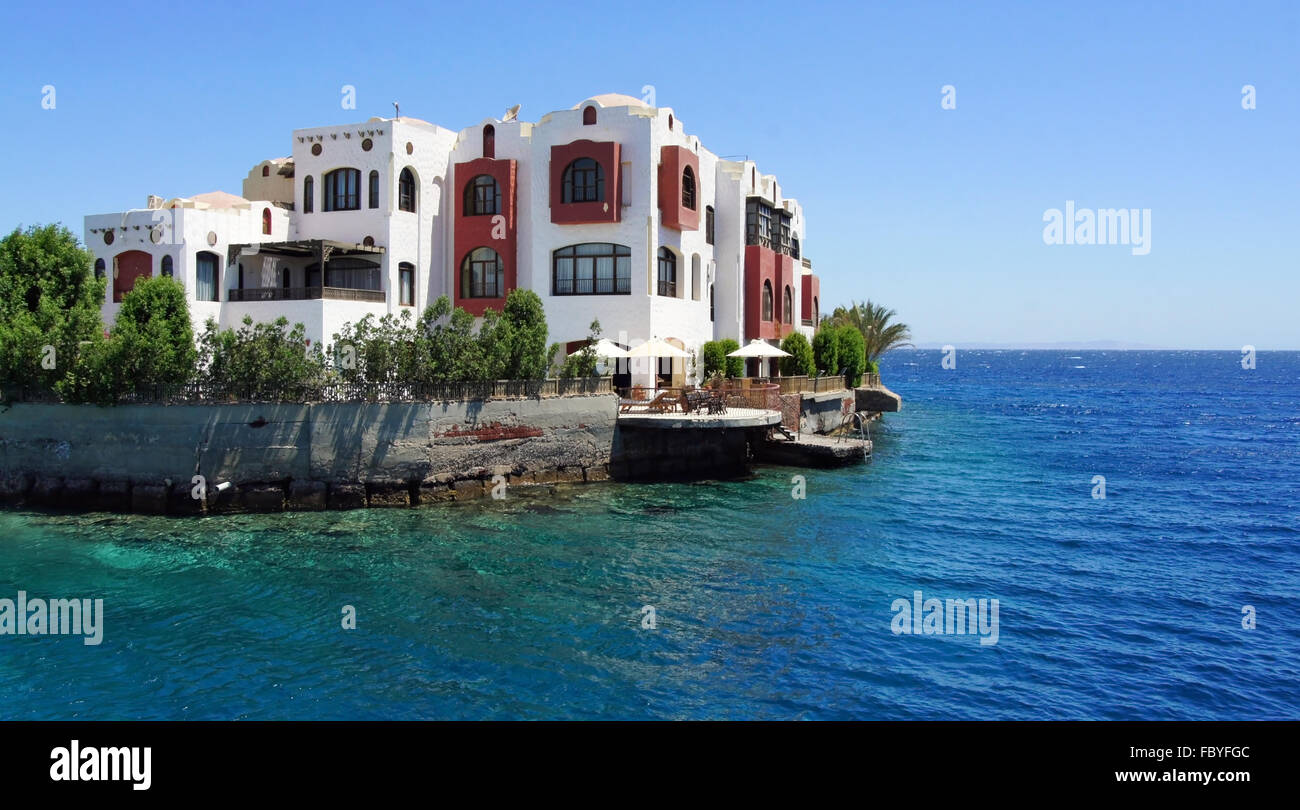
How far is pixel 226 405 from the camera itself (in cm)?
2928

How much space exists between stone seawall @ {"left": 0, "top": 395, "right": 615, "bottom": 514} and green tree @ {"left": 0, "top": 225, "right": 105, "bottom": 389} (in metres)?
1.44

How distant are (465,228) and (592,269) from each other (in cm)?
682

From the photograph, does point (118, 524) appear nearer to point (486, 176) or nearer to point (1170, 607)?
point (486, 176)

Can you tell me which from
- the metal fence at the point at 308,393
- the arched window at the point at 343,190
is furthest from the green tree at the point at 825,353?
the arched window at the point at 343,190

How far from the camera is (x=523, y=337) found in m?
34.2

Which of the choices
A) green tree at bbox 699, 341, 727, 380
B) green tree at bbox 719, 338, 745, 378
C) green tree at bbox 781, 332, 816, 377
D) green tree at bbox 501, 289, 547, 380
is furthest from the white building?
green tree at bbox 781, 332, 816, 377

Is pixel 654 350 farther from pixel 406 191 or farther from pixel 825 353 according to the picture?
pixel 825 353

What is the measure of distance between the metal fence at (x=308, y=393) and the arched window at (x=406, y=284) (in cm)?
1126

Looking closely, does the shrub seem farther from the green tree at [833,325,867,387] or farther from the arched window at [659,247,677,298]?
the green tree at [833,325,867,387]

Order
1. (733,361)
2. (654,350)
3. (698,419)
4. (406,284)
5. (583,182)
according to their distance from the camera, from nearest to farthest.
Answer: (698,419) < (654,350) < (583,182) < (406,284) < (733,361)

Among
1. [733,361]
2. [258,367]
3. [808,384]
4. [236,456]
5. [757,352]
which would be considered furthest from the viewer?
[808,384]

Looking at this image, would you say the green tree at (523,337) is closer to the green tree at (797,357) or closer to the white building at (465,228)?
the white building at (465,228)

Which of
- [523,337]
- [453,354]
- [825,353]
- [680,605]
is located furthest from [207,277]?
[825,353]

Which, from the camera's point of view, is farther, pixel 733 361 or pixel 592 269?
pixel 733 361
